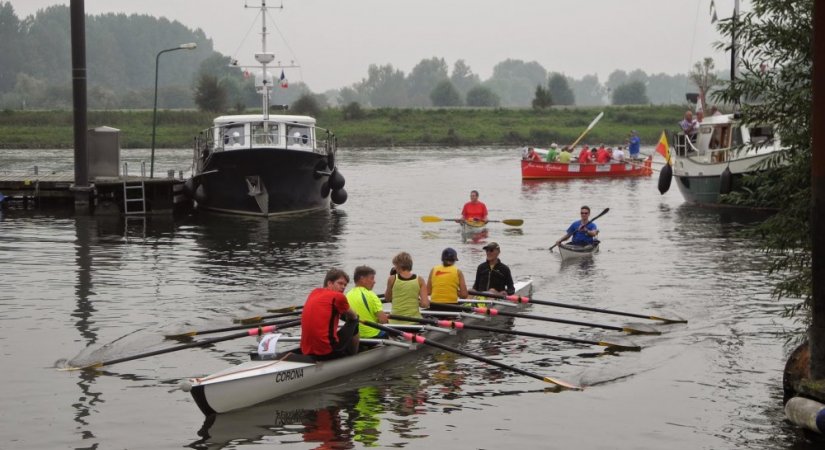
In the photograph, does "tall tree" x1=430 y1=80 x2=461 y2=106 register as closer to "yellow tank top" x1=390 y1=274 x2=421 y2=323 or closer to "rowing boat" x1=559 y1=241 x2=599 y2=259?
"rowing boat" x1=559 y1=241 x2=599 y2=259

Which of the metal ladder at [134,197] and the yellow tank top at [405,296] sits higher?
the metal ladder at [134,197]

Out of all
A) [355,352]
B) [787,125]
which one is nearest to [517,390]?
[355,352]

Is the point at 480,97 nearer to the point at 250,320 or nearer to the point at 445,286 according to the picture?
the point at 250,320

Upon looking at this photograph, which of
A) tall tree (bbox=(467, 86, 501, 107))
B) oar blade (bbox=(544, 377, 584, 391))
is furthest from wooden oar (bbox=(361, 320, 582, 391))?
tall tree (bbox=(467, 86, 501, 107))

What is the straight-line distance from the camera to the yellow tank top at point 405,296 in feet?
59.5

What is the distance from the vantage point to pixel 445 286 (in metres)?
19.7

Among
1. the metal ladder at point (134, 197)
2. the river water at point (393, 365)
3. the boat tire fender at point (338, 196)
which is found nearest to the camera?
the river water at point (393, 365)

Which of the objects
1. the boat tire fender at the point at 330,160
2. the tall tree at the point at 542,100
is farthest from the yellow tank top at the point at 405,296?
the tall tree at the point at 542,100

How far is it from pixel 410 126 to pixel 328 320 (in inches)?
3740

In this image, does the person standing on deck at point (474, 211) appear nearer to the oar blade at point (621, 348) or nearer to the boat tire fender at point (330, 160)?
the boat tire fender at point (330, 160)

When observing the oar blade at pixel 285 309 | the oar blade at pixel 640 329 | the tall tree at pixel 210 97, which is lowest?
the oar blade at pixel 640 329

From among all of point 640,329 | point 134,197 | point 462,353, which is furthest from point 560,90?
point 462,353

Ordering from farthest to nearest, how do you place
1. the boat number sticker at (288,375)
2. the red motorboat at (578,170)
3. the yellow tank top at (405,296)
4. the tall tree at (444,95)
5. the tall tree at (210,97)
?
the tall tree at (444,95) → the tall tree at (210,97) → the red motorboat at (578,170) → the yellow tank top at (405,296) → the boat number sticker at (288,375)

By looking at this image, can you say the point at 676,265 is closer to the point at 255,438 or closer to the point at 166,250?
the point at 166,250
